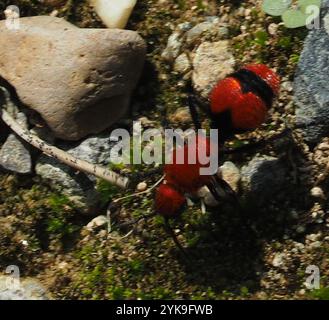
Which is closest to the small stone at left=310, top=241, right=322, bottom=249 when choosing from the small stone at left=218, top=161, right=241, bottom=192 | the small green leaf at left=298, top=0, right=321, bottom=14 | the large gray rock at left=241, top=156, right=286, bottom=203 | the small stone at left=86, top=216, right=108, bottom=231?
the large gray rock at left=241, top=156, right=286, bottom=203

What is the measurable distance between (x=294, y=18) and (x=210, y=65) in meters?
0.56

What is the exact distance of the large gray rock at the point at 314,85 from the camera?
4.77 m

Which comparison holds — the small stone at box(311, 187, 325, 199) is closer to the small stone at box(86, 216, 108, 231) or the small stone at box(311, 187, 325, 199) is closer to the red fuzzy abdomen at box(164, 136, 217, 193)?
the red fuzzy abdomen at box(164, 136, 217, 193)

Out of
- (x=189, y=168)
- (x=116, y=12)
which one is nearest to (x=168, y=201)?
(x=189, y=168)

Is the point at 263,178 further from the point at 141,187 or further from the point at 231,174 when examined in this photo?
the point at 141,187

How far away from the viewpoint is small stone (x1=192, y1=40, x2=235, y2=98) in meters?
4.97

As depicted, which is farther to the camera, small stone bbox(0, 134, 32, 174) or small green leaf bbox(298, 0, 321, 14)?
small stone bbox(0, 134, 32, 174)

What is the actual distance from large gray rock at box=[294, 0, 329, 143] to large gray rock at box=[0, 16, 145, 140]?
95 cm

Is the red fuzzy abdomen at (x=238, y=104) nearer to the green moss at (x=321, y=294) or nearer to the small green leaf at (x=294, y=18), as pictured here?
the small green leaf at (x=294, y=18)

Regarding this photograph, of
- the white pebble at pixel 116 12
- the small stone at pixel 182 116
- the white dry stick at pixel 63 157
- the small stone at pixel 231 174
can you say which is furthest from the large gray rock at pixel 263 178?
the white pebble at pixel 116 12
